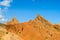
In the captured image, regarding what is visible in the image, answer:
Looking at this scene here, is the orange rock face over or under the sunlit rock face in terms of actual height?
over

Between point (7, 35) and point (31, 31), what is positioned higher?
point (31, 31)

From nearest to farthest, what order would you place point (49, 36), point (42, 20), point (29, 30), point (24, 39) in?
point (24, 39)
point (29, 30)
point (49, 36)
point (42, 20)

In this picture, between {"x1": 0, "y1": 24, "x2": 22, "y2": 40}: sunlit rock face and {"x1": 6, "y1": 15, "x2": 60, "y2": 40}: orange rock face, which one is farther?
{"x1": 6, "y1": 15, "x2": 60, "y2": 40}: orange rock face

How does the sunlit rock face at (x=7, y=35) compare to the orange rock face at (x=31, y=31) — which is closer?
the sunlit rock face at (x=7, y=35)

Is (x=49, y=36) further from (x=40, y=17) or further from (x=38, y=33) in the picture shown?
(x=40, y=17)

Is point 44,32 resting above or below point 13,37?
above

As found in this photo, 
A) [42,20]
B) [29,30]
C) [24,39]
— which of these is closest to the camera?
[24,39]

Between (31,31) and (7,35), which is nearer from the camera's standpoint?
(7,35)

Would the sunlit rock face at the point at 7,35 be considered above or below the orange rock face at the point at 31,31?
below

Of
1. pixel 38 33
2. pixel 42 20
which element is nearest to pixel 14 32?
pixel 38 33

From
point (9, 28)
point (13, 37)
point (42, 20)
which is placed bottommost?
point (13, 37)

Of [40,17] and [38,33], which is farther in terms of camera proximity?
[40,17]

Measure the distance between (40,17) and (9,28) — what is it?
86.0 ft

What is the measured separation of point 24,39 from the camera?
2205 inches
